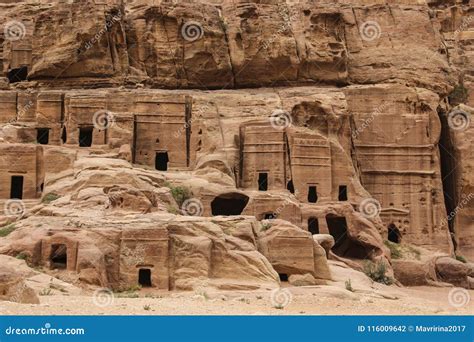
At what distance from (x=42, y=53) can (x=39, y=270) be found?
24978mm

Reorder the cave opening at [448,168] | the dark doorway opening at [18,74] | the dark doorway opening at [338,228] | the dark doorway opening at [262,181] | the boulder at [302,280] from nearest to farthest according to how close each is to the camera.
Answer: the boulder at [302,280]
the dark doorway opening at [338,228]
the dark doorway opening at [262,181]
the cave opening at [448,168]
the dark doorway opening at [18,74]

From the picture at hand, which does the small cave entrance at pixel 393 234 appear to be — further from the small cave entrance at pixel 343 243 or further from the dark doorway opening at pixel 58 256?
the dark doorway opening at pixel 58 256

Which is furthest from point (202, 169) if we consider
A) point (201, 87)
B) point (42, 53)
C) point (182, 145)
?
point (42, 53)

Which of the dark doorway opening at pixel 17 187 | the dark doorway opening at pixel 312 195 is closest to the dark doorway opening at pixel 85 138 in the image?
the dark doorway opening at pixel 17 187

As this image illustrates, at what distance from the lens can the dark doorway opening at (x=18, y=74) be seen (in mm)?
51219

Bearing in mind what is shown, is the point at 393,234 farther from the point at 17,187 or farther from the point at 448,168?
the point at 17,187

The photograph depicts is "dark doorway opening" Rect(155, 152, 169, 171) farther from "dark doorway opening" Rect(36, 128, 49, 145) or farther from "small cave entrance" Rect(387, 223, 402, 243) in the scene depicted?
"small cave entrance" Rect(387, 223, 402, 243)

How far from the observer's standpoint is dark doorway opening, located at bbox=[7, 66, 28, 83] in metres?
51.2

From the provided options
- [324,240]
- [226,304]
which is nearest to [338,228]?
[324,240]

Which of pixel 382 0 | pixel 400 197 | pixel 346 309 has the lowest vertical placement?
pixel 346 309

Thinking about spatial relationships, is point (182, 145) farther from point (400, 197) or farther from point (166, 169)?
point (400, 197)

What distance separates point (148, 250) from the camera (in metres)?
30.2

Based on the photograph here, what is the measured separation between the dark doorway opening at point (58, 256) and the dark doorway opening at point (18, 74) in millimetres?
23352

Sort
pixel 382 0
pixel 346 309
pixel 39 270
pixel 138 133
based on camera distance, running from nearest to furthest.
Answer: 1. pixel 346 309
2. pixel 39 270
3. pixel 138 133
4. pixel 382 0
